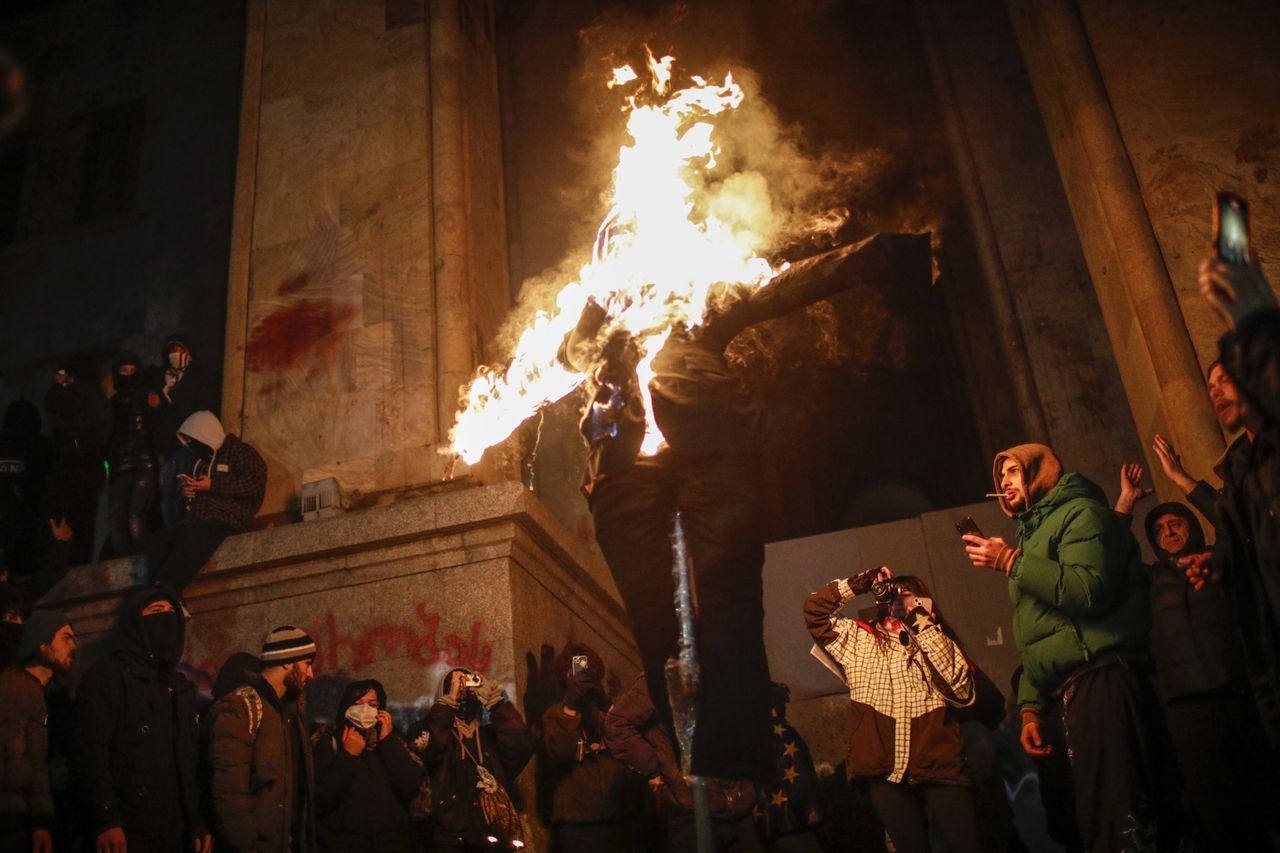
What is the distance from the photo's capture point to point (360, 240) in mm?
10945

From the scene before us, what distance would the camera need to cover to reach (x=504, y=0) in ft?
48.2

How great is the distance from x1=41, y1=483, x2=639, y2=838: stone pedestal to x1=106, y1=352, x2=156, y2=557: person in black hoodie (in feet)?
2.10

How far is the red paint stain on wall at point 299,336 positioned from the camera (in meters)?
10.5

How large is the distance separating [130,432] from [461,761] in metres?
5.05

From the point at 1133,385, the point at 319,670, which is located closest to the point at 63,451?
the point at 319,670

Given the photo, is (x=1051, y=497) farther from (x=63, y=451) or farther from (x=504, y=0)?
(x=504, y=0)

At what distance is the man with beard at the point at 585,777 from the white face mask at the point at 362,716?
1.12 m

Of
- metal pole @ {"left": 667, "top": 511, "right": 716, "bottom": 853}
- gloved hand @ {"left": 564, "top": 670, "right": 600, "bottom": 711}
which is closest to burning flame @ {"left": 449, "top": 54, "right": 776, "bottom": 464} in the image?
metal pole @ {"left": 667, "top": 511, "right": 716, "bottom": 853}

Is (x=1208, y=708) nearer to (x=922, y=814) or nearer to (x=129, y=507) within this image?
(x=922, y=814)

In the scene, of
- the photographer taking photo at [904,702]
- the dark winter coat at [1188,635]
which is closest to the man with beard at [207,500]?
the photographer taking photo at [904,702]

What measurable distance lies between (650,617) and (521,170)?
9.47 m

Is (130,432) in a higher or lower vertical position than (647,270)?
higher

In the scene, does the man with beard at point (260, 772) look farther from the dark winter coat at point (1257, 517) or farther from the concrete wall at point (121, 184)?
the concrete wall at point (121, 184)

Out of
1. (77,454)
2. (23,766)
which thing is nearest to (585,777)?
(23,766)
